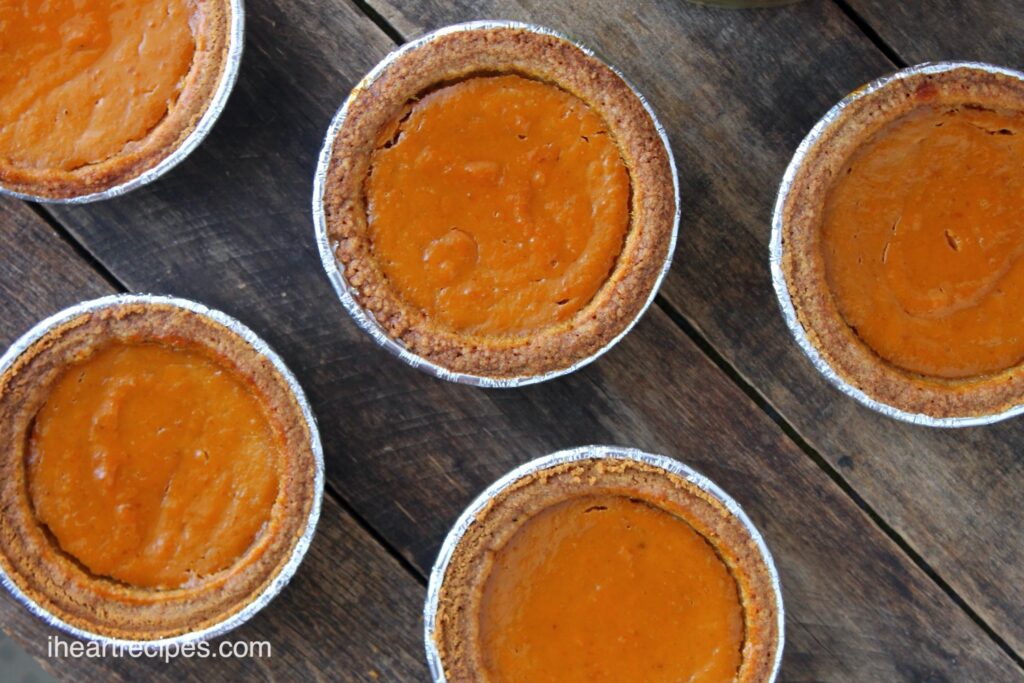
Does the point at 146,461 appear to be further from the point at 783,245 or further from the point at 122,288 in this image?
the point at 783,245

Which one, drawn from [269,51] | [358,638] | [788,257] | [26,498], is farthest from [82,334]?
[788,257]

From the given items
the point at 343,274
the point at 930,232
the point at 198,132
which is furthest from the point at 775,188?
the point at 198,132

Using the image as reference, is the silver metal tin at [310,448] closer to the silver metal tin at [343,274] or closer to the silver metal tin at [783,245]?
the silver metal tin at [343,274]

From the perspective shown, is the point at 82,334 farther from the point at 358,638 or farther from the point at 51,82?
the point at 358,638

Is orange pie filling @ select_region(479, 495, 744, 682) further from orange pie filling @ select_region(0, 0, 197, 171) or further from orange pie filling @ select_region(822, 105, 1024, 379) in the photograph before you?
orange pie filling @ select_region(0, 0, 197, 171)

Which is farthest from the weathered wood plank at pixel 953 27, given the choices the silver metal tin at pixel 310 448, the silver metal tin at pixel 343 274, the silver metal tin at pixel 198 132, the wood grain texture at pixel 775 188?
the silver metal tin at pixel 310 448

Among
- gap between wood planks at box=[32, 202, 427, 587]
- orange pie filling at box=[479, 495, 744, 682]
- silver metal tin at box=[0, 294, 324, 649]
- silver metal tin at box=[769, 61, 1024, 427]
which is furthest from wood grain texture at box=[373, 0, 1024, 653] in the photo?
gap between wood planks at box=[32, 202, 427, 587]
